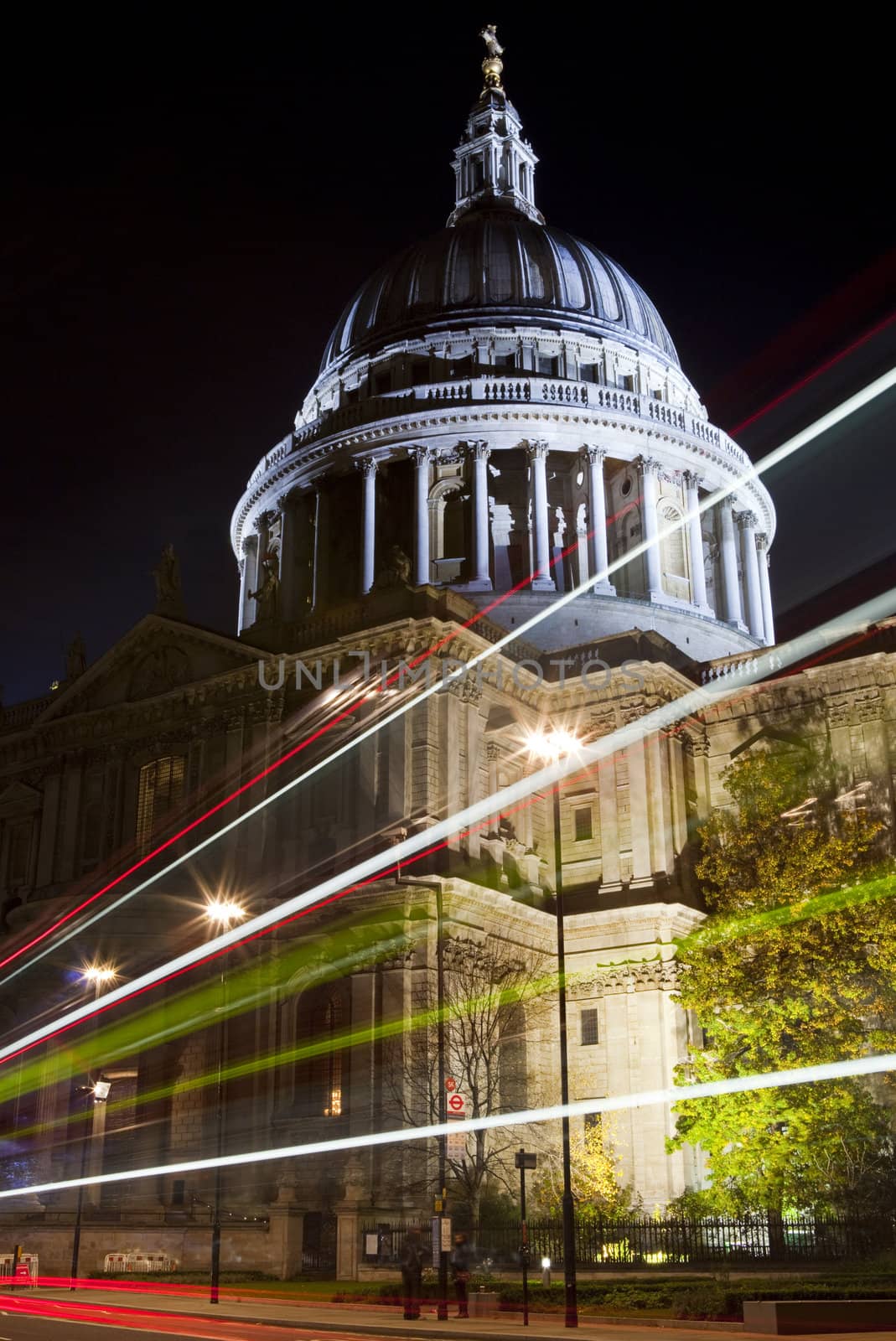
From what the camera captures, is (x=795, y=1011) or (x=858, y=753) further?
(x=858, y=753)

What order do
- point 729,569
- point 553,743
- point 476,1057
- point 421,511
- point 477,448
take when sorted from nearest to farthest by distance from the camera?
point 553,743
point 476,1057
point 421,511
point 477,448
point 729,569

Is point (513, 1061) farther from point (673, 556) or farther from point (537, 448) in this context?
point (537, 448)

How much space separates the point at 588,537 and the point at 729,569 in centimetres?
917

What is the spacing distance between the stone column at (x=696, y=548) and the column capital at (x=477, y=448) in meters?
11.0

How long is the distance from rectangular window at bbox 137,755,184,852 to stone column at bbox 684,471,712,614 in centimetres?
2915

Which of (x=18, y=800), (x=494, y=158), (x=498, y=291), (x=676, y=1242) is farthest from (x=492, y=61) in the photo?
(x=676, y=1242)

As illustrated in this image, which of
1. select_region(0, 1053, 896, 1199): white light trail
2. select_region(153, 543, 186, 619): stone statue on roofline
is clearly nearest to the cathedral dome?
select_region(153, 543, 186, 619): stone statue on roofline

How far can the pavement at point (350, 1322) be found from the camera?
23141 mm

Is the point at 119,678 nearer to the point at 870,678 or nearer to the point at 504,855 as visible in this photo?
the point at 504,855

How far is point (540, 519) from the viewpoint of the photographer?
225ft

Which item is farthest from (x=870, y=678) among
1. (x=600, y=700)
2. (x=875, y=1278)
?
(x=875, y=1278)

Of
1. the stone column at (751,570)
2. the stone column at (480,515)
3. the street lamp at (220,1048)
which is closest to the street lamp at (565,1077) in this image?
the street lamp at (220,1048)

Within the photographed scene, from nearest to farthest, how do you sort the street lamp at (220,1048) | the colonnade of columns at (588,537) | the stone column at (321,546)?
the street lamp at (220,1048), the colonnade of columns at (588,537), the stone column at (321,546)

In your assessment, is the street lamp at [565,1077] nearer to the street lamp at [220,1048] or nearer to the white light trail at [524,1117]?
the white light trail at [524,1117]
